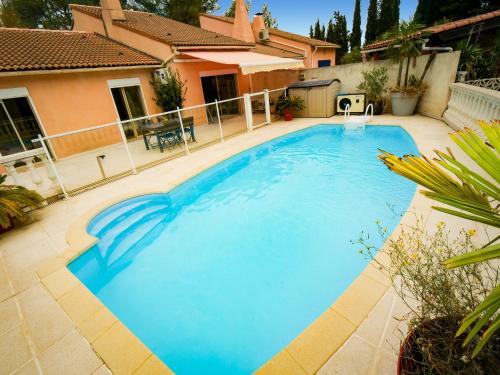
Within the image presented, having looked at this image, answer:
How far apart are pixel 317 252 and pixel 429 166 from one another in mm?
4208

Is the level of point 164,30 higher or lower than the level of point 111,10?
lower

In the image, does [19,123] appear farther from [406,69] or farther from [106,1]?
[406,69]

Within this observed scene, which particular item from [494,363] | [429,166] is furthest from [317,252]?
[429,166]

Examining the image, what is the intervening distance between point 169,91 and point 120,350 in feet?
43.9

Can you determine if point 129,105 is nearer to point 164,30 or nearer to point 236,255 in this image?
point 164,30

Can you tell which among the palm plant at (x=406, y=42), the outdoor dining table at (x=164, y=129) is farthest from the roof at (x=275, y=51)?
the outdoor dining table at (x=164, y=129)

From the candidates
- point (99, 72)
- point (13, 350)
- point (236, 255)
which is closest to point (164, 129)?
point (99, 72)

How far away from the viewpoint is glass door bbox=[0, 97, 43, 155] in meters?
10.5

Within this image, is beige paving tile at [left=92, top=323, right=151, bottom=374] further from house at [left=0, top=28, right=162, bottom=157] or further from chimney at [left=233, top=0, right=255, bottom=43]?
chimney at [left=233, top=0, right=255, bottom=43]

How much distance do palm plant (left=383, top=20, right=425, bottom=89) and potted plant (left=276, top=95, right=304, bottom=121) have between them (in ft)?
17.0

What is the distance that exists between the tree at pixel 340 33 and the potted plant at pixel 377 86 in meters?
30.4

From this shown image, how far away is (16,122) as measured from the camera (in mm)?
10773

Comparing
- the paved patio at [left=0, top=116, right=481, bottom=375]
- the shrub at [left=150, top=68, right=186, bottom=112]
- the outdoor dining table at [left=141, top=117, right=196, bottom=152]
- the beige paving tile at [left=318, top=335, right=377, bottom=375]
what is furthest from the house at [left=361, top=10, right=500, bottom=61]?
the beige paving tile at [left=318, top=335, right=377, bottom=375]

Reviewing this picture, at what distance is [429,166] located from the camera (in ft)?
5.14
